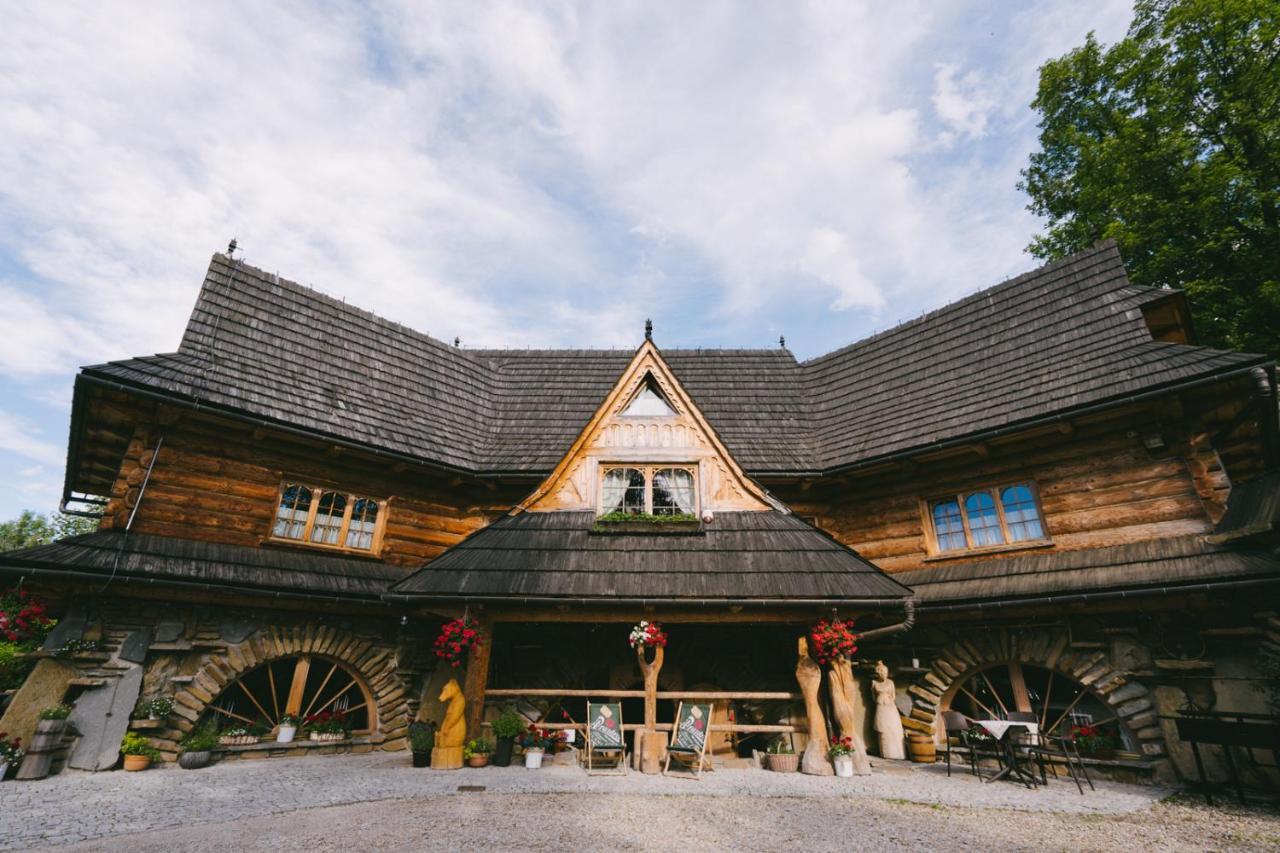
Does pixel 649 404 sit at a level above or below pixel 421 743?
above

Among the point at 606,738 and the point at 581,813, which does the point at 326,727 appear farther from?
the point at 581,813

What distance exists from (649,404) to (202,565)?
28.2 ft

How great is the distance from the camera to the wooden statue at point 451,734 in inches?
344

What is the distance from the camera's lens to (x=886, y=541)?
41.3ft

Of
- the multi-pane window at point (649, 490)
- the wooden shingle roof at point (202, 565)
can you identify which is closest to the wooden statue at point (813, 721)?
the multi-pane window at point (649, 490)

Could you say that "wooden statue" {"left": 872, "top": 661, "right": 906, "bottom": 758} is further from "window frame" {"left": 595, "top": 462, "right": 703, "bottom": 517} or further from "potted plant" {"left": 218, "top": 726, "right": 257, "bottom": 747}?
"potted plant" {"left": 218, "top": 726, "right": 257, "bottom": 747}

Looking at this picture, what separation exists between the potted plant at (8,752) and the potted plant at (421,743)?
533 cm

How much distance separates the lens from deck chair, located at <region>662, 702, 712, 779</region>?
8594 mm

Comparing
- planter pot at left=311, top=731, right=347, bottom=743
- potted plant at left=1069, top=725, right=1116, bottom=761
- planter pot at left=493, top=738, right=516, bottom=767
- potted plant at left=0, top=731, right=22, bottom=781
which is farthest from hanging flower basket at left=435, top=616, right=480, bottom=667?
potted plant at left=1069, top=725, right=1116, bottom=761

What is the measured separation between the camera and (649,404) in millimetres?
12109

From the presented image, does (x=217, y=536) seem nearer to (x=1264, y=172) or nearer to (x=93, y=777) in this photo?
(x=93, y=777)

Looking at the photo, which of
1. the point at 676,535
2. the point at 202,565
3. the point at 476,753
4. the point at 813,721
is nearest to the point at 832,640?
the point at 813,721

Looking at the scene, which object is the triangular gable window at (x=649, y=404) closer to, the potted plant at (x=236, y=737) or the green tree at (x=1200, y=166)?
the potted plant at (x=236, y=737)

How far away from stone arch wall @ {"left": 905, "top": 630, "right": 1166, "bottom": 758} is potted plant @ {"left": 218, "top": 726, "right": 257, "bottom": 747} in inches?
474
